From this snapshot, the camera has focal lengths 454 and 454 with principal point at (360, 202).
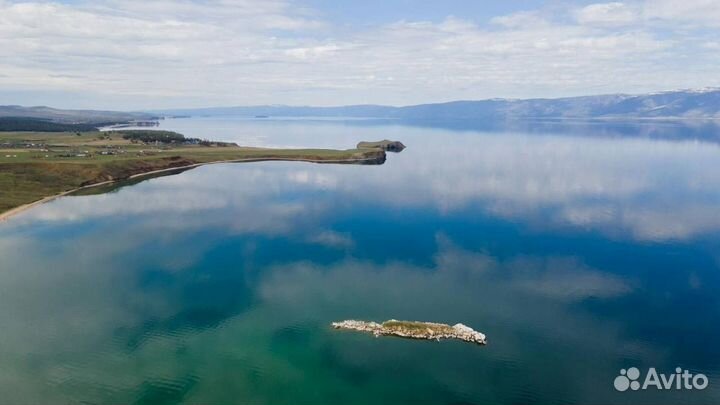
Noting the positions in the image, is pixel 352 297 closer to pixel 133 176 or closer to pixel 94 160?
pixel 133 176

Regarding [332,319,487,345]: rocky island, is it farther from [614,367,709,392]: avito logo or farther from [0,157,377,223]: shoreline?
[0,157,377,223]: shoreline

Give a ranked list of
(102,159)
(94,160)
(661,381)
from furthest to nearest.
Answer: (102,159)
(94,160)
(661,381)

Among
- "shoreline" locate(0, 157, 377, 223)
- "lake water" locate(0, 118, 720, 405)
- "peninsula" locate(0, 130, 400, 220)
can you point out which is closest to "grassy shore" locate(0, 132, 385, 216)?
"peninsula" locate(0, 130, 400, 220)

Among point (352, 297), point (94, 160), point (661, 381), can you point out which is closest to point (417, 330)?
point (352, 297)

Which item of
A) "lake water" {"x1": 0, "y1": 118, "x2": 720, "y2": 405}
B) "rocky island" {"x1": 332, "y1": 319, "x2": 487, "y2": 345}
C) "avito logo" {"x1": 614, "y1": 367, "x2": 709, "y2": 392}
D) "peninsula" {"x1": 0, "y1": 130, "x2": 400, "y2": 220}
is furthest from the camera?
"peninsula" {"x1": 0, "y1": 130, "x2": 400, "y2": 220}

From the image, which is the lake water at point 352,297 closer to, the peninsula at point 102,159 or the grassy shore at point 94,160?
the peninsula at point 102,159
